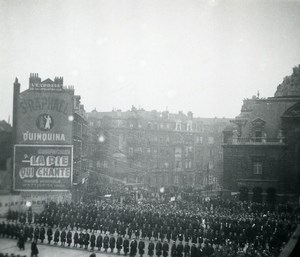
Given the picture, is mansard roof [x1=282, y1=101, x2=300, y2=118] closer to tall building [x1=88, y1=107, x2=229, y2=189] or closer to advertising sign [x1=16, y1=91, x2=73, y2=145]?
tall building [x1=88, y1=107, x2=229, y2=189]

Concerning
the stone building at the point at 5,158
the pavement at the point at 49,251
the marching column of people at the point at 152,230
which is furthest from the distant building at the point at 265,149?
the stone building at the point at 5,158

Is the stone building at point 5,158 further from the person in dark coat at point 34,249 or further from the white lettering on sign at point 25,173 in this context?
the person in dark coat at point 34,249

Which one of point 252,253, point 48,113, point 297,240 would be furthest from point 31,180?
point 297,240

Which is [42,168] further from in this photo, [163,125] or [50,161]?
[163,125]

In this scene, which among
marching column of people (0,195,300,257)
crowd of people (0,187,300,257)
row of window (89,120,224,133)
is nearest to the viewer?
crowd of people (0,187,300,257)

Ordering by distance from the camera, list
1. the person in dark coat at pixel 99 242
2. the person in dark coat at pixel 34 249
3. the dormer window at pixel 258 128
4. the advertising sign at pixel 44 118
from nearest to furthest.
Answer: the person in dark coat at pixel 34 249, the person in dark coat at pixel 99 242, the advertising sign at pixel 44 118, the dormer window at pixel 258 128

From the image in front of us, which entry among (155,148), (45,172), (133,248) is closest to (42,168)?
(45,172)

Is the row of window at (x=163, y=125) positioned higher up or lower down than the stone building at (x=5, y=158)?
higher up

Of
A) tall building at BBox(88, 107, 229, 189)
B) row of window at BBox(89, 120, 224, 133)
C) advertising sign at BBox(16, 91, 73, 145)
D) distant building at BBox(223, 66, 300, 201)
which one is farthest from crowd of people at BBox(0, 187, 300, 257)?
row of window at BBox(89, 120, 224, 133)
